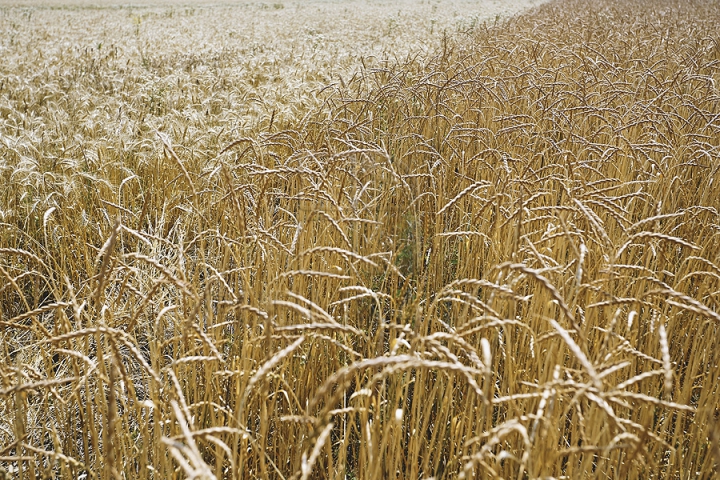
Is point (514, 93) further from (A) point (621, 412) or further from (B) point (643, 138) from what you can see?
(A) point (621, 412)

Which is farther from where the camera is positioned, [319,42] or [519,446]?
[319,42]

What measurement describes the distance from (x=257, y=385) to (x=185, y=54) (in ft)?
24.7

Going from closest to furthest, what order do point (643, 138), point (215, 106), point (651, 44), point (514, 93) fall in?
point (643, 138)
point (514, 93)
point (215, 106)
point (651, 44)

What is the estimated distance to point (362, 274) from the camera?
6.49ft

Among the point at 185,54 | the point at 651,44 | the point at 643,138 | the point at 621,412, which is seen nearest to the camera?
the point at 621,412

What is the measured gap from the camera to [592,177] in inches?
101

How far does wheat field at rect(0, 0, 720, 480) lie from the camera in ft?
3.45

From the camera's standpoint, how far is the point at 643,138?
3006 mm

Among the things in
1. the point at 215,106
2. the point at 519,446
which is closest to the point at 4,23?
the point at 215,106

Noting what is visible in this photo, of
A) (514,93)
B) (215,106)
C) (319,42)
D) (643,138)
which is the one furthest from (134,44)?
(643,138)

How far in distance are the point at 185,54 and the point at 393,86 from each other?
19.2 ft

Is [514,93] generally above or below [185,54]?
below

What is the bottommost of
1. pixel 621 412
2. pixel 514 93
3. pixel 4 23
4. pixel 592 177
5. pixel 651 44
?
pixel 621 412

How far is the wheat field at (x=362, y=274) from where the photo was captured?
105 centimetres
